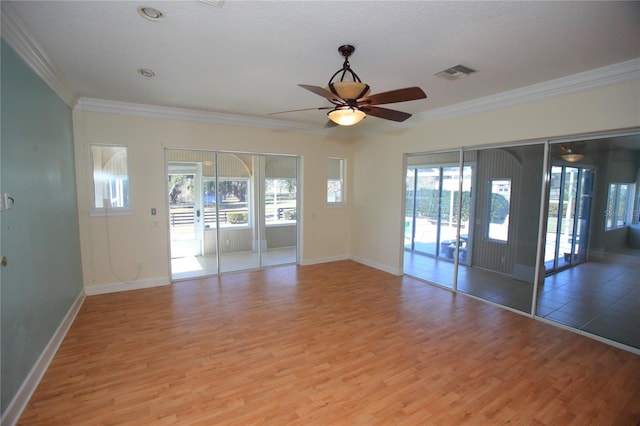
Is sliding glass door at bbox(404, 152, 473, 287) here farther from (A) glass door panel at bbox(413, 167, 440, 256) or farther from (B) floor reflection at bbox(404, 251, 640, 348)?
(B) floor reflection at bbox(404, 251, 640, 348)

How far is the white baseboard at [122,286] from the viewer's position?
4396mm

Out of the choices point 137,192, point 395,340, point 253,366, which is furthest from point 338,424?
point 137,192

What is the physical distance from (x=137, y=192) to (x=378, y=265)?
14.5ft

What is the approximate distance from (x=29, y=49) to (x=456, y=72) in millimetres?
3918

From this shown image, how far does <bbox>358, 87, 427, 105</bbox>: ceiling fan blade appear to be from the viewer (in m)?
2.40

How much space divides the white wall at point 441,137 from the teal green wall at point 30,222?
4.80 meters

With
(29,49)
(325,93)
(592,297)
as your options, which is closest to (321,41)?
(325,93)

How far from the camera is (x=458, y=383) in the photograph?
2.51 metres

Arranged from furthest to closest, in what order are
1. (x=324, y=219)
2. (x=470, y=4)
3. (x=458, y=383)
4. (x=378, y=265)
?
(x=324, y=219), (x=378, y=265), (x=458, y=383), (x=470, y=4)

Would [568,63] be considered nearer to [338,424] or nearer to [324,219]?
[338,424]

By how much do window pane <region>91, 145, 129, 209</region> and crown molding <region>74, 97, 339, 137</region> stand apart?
55 centimetres

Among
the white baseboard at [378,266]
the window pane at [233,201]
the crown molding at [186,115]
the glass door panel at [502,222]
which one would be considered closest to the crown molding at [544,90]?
the glass door panel at [502,222]

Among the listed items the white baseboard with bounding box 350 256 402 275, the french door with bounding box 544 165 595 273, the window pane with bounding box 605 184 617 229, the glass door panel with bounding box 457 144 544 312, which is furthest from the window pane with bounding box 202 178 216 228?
the window pane with bounding box 605 184 617 229

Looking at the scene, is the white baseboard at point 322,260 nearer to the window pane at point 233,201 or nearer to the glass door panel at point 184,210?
the window pane at point 233,201
